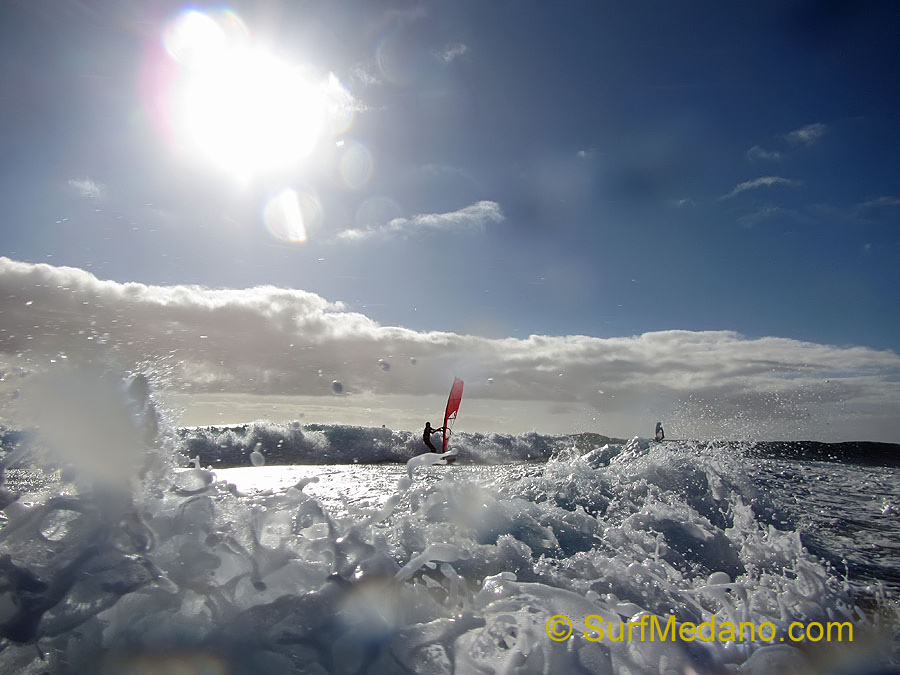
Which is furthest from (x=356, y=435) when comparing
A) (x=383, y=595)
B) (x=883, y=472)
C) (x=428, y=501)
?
(x=383, y=595)

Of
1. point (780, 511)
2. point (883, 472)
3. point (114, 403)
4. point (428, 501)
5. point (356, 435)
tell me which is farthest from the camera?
point (356, 435)

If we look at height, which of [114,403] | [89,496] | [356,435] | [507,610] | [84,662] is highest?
[114,403]

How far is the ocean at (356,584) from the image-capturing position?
109 inches

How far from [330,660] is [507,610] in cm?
107

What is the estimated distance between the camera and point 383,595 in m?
3.18

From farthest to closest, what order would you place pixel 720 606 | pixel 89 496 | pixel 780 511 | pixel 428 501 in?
pixel 780 511, pixel 428 501, pixel 720 606, pixel 89 496

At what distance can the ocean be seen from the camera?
2768mm

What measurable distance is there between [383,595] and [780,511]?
8.46m

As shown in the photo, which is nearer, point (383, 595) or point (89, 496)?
point (383, 595)

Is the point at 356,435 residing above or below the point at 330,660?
below

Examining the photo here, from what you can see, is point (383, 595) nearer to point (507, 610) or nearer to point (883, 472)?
point (507, 610)

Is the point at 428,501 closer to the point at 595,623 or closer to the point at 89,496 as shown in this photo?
the point at 595,623

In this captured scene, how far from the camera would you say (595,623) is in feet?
10.3

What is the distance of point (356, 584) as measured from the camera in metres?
3.25
